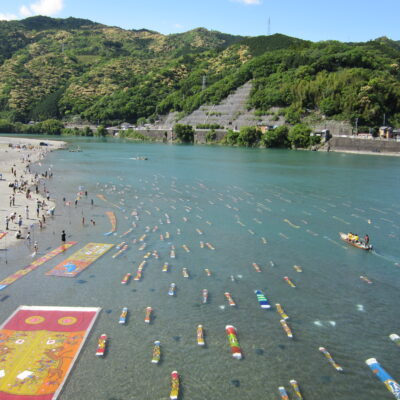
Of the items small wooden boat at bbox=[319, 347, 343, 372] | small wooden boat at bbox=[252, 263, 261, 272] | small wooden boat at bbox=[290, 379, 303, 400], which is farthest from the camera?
small wooden boat at bbox=[252, 263, 261, 272]

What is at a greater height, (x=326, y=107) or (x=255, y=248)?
(x=326, y=107)

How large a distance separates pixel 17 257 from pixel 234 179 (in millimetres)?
57610

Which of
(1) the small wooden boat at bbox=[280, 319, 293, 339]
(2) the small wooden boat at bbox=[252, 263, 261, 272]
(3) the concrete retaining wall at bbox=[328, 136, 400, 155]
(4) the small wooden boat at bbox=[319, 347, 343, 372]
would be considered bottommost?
(4) the small wooden boat at bbox=[319, 347, 343, 372]

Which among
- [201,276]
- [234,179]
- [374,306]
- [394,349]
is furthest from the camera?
[234,179]

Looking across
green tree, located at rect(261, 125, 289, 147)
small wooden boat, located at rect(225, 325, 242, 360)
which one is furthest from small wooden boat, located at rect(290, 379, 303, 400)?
green tree, located at rect(261, 125, 289, 147)

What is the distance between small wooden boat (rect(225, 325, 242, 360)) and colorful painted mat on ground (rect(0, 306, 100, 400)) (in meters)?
8.57

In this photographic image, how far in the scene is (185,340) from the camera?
24.1m

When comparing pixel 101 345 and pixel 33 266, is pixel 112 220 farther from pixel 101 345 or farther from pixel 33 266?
pixel 101 345

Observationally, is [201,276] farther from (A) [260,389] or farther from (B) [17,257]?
(B) [17,257]

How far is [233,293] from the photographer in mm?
30266

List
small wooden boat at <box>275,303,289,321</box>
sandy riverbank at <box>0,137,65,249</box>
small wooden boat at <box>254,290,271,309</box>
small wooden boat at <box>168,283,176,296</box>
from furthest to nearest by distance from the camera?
1. sandy riverbank at <box>0,137,65,249</box>
2. small wooden boat at <box>168,283,176,296</box>
3. small wooden boat at <box>254,290,271,309</box>
4. small wooden boat at <box>275,303,289,321</box>

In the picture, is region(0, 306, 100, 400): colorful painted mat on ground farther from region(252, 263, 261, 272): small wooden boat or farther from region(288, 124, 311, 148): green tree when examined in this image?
region(288, 124, 311, 148): green tree

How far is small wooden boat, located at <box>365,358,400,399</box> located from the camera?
20.5m

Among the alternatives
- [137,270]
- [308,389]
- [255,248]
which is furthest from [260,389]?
[255,248]
